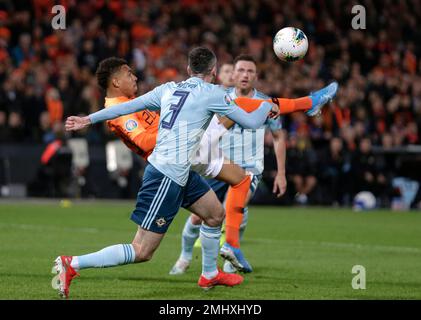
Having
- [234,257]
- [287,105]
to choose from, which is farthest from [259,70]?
[287,105]

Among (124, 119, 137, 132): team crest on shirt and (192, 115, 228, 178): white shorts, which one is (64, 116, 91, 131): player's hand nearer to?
(192, 115, 228, 178): white shorts

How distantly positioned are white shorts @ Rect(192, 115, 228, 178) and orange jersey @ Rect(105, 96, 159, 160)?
50 cm

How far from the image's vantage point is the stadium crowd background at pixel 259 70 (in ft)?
74.1

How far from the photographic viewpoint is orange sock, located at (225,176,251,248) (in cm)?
1060

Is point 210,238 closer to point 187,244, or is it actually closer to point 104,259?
point 104,259

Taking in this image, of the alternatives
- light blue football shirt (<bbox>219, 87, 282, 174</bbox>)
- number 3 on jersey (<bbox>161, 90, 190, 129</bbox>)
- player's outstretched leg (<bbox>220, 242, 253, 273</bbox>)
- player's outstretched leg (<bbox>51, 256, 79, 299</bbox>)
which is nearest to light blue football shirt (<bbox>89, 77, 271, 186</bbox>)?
number 3 on jersey (<bbox>161, 90, 190, 129</bbox>)

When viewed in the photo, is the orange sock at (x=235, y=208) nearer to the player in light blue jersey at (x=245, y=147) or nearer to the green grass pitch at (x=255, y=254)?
the player in light blue jersey at (x=245, y=147)

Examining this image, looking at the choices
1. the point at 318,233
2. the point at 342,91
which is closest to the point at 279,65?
the point at 342,91

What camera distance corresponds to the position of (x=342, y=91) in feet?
83.8

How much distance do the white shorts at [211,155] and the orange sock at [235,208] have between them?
0.40 metres

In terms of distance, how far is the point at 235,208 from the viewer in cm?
1073

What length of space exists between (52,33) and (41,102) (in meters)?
2.63

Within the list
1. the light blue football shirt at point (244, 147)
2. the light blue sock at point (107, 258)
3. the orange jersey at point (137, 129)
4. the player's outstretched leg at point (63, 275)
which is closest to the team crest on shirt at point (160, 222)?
the light blue sock at point (107, 258)
